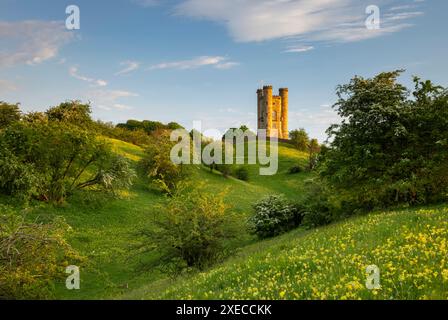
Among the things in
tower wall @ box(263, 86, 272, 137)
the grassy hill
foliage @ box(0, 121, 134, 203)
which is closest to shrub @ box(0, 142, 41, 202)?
foliage @ box(0, 121, 134, 203)

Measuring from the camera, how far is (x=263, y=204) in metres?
37.0

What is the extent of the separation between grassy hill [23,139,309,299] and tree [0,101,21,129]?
57.9 feet

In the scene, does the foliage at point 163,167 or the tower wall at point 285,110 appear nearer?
the foliage at point 163,167

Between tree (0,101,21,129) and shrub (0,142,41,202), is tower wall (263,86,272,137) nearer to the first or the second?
tree (0,101,21,129)

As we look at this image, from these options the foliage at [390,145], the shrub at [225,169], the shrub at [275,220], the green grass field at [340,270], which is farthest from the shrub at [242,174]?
the green grass field at [340,270]

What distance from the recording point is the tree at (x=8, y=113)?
55.0 m

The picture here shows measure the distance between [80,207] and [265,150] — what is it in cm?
6420

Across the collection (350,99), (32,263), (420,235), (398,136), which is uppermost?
(350,99)

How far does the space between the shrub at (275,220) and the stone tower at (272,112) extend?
108m

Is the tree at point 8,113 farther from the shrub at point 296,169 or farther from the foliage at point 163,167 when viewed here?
the shrub at point 296,169

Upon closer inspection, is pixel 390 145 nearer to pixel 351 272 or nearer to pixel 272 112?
pixel 351 272

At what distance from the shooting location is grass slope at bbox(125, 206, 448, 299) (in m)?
8.66

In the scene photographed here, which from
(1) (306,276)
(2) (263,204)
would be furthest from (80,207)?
(1) (306,276)

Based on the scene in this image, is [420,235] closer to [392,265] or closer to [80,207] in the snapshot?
[392,265]
